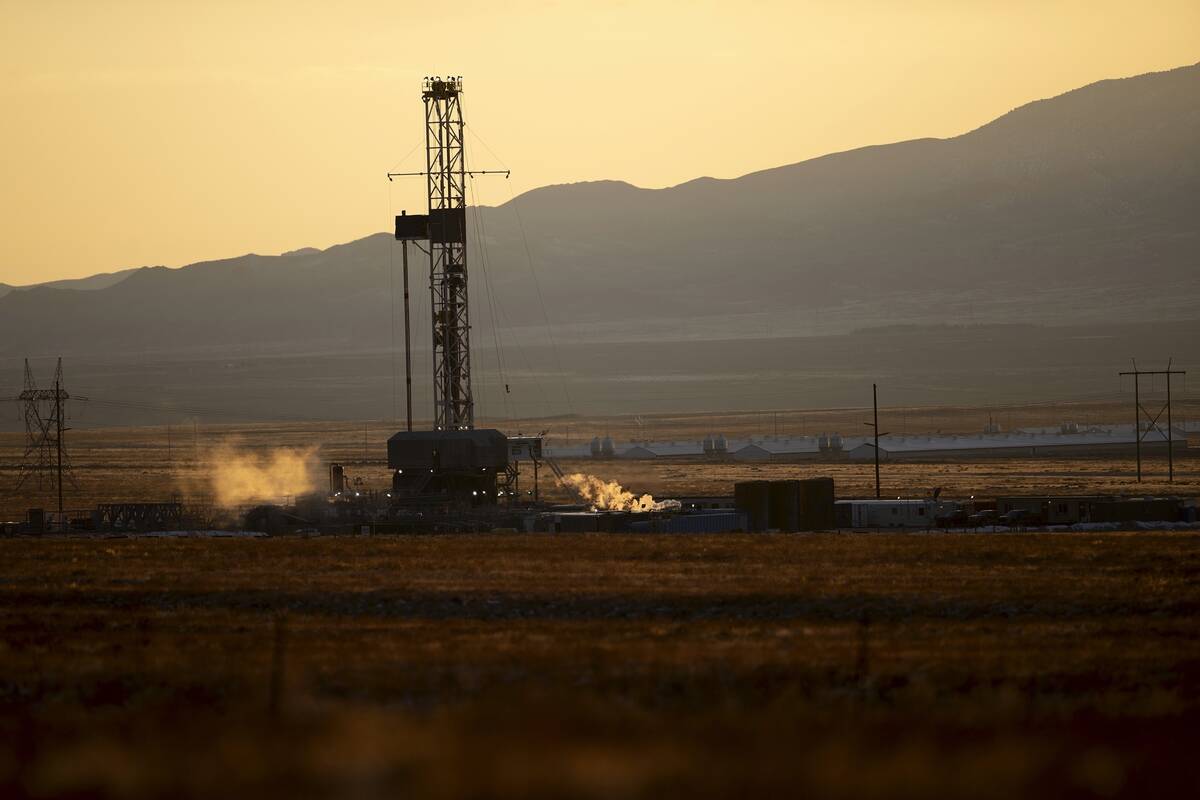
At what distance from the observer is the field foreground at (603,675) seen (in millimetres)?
14883

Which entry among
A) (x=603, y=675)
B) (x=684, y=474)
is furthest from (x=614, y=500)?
(x=603, y=675)

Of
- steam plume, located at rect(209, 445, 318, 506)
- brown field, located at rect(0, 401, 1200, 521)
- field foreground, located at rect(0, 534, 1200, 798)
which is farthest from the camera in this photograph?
brown field, located at rect(0, 401, 1200, 521)

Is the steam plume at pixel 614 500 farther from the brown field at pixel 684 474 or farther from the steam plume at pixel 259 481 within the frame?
the steam plume at pixel 259 481

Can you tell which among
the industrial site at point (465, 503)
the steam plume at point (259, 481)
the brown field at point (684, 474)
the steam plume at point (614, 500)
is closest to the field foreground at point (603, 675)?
the industrial site at point (465, 503)

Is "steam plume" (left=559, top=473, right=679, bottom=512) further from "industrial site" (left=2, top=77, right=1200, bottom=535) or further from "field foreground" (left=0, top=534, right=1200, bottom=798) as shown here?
"field foreground" (left=0, top=534, right=1200, bottom=798)

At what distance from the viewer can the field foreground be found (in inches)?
586

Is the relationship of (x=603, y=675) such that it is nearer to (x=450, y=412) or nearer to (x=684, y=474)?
(x=450, y=412)

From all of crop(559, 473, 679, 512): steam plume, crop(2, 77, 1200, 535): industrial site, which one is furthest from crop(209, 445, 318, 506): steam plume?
crop(559, 473, 679, 512): steam plume

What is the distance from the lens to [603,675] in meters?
Result: 22.1

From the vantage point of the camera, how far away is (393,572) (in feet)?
132

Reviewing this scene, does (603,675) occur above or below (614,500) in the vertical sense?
above

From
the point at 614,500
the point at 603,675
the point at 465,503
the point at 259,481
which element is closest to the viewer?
the point at 603,675

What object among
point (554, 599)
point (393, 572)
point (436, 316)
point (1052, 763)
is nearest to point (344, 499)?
point (436, 316)

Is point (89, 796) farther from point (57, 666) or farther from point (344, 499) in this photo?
point (344, 499)
